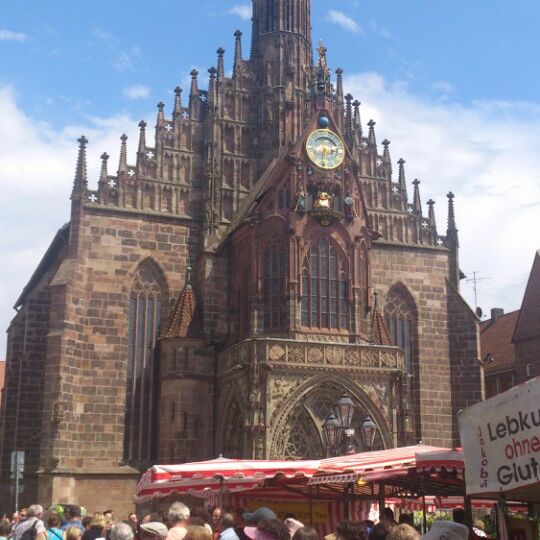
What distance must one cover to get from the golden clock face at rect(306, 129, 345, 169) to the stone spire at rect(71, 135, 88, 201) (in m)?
9.54

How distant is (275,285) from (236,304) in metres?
2.42

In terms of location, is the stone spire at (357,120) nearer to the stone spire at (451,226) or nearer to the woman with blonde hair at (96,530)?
the stone spire at (451,226)

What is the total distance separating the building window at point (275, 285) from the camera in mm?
33031

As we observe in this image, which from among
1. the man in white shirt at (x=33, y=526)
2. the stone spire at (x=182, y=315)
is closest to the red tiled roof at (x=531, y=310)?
the stone spire at (x=182, y=315)

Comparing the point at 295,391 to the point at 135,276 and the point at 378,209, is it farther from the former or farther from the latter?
the point at 378,209

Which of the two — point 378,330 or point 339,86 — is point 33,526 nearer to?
point 378,330

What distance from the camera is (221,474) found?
14.5m

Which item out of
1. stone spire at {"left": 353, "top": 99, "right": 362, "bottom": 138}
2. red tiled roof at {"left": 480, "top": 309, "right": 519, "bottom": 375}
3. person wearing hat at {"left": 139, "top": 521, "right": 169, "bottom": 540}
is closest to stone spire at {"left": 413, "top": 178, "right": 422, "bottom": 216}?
stone spire at {"left": 353, "top": 99, "right": 362, "bottom": 138}

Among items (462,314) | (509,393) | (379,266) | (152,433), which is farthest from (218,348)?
(509,393)

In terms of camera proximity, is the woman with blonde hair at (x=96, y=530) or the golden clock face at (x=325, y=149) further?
the golden clock face at (x=325, y=149)

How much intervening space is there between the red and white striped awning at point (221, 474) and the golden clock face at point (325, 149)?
799 inches

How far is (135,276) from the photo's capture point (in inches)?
1425

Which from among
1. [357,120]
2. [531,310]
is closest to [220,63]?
[357,120]

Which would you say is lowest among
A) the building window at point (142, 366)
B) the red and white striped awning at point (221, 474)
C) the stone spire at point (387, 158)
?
the red and white striped awning at point (221, 474)
